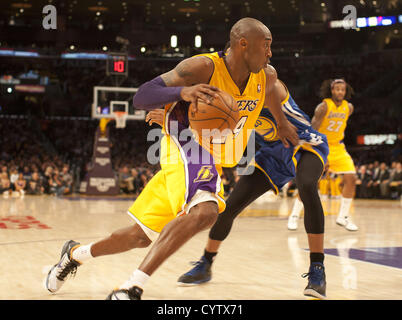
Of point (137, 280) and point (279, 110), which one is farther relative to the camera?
point (279, 110)

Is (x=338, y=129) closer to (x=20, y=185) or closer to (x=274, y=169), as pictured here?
(x=274, y=169)

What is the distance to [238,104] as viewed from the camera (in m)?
3.20

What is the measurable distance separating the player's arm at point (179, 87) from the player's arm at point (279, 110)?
634 mm

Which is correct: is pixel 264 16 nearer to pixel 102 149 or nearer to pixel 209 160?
pixel 102 149

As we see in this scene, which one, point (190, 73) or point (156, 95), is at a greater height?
point (190, 73)

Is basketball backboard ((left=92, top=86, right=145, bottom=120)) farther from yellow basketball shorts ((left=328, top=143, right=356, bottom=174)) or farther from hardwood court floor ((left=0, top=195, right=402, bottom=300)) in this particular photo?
yellow basketball shorts ((left=328, top=143, right=356, bottom=174))

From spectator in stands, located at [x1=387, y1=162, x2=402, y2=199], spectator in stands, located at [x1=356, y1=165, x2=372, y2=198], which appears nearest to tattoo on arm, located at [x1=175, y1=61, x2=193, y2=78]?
spectator in stands, located at [x1=387, y1=162, x2=402, y2=199]

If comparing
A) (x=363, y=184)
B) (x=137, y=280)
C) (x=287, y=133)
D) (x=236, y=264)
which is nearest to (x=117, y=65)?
(x=363, y=184)

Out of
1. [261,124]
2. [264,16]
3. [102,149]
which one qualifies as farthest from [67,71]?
[261,124]

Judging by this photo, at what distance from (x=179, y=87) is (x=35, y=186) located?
1583 cm

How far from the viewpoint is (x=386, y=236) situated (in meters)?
6.93

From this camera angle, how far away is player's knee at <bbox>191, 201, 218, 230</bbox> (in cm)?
279

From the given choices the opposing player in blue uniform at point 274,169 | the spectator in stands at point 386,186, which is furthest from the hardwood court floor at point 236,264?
the spectator in stands at point 386,186
